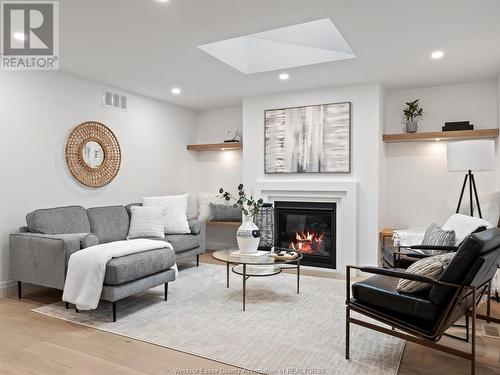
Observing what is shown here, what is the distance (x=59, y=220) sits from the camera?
4020mm

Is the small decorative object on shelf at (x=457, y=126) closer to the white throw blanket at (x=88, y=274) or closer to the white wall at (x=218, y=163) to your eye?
the white wall at (x=218, y=163)

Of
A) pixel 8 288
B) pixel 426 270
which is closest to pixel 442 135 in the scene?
pixel 426 270

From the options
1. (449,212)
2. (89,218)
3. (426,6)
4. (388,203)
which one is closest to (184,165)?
(89,218)

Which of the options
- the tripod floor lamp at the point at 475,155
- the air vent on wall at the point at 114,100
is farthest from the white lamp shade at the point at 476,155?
the air vent on wall at the point at 114,100

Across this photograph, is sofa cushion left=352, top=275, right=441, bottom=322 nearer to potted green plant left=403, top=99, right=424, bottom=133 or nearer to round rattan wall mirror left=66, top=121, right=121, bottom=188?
potted green plant left=403, top=99, right=424, bottom=133

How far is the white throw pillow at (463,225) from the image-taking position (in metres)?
3.55

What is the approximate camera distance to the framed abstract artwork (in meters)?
5.05

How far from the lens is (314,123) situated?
5219 mm

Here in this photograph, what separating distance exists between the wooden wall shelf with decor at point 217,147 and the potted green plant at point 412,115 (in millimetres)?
2581

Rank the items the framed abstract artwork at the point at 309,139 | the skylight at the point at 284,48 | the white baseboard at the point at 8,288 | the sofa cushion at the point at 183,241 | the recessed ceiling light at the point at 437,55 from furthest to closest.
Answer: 1. the framed abstract artwork at the point at 309,139
2. the sofa cushion at the point at 183,241
3. the skylight at the point at 284,48
4. the white baseboard at the point at 8,288
5. the recessed ceiling light at the point at 437,55

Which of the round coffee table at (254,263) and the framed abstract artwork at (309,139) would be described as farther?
the framed abstract artwork at (309,139)

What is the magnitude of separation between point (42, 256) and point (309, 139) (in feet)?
11.8

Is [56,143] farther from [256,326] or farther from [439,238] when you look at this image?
[439,238]

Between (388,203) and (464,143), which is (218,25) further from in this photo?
(388,203)
